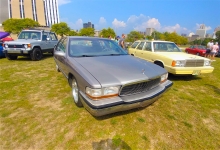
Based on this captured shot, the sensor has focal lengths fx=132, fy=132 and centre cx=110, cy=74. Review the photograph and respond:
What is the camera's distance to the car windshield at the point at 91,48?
3035mm

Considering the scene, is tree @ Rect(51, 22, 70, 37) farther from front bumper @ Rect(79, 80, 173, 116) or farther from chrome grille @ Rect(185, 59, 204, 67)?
front bumper @ Rect(79, 80, 173, 116)

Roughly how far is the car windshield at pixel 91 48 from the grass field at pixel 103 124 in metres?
1.15

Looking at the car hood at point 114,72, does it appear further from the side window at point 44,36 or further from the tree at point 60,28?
the tree at point 60,28

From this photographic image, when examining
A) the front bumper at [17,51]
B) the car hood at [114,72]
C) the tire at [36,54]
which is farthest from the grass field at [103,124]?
the tire at [36,54]

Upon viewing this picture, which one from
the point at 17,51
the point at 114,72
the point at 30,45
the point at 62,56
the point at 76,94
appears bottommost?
the point at 76,94

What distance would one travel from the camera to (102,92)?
6.23 feet

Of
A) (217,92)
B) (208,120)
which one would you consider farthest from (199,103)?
(217,92)

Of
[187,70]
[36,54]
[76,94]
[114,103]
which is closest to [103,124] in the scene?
[114,103]

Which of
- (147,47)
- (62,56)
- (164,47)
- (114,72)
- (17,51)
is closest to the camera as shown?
(114,72)

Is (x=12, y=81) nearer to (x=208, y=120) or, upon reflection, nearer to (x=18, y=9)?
(x=208, y=120)

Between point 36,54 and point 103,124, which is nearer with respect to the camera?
point 103,124

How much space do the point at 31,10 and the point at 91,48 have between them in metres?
74.2

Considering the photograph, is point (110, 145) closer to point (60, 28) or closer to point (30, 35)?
point (30, 35)

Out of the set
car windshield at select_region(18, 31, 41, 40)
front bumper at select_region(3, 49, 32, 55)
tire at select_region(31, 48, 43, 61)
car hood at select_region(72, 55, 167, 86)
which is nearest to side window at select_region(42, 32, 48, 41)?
car windshield at select_region(18, 31, 41, 40)
